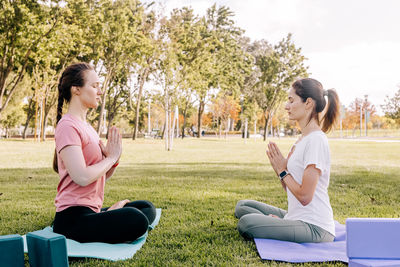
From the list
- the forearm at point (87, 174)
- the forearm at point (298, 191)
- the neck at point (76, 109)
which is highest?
the neck at point (76, 109)

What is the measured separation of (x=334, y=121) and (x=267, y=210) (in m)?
1.45

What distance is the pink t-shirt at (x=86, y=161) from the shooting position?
3.31 meters

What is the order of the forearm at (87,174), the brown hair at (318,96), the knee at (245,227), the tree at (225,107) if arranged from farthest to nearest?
1. the tree at (225,107)
2. the knee at (245,227)
3. the brown hair at (318,96)
4. the forearm at (87,174)

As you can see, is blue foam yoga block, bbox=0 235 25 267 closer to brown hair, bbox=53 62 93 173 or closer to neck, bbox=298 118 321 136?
brown hair, bbox=53 62 93 173

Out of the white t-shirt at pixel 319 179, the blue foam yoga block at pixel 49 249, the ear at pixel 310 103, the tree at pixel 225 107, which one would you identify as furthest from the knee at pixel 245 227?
the tree at pixel 225 107

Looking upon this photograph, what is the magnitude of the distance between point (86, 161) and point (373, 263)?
2585 mm

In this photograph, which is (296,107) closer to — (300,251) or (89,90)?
(300,251)

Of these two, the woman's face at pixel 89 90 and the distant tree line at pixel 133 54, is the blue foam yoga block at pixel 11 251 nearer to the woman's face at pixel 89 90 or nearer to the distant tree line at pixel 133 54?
the woman's face at pixel 89 90

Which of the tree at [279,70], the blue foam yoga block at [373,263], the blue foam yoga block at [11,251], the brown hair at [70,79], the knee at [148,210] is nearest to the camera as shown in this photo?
the blue foam yoga block at [11,251]

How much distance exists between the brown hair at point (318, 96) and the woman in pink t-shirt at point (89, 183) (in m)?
1.88

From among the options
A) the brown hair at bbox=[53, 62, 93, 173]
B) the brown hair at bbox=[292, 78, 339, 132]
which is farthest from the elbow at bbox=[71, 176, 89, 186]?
the brown hair at bbox=[292, 78, 339, 132]

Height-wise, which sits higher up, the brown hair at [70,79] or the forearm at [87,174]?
the brown hair at [70,79]

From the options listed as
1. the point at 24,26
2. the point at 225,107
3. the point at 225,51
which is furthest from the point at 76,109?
the point at 225,107

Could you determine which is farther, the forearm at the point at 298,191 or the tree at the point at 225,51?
the tree at the point at 225,51
